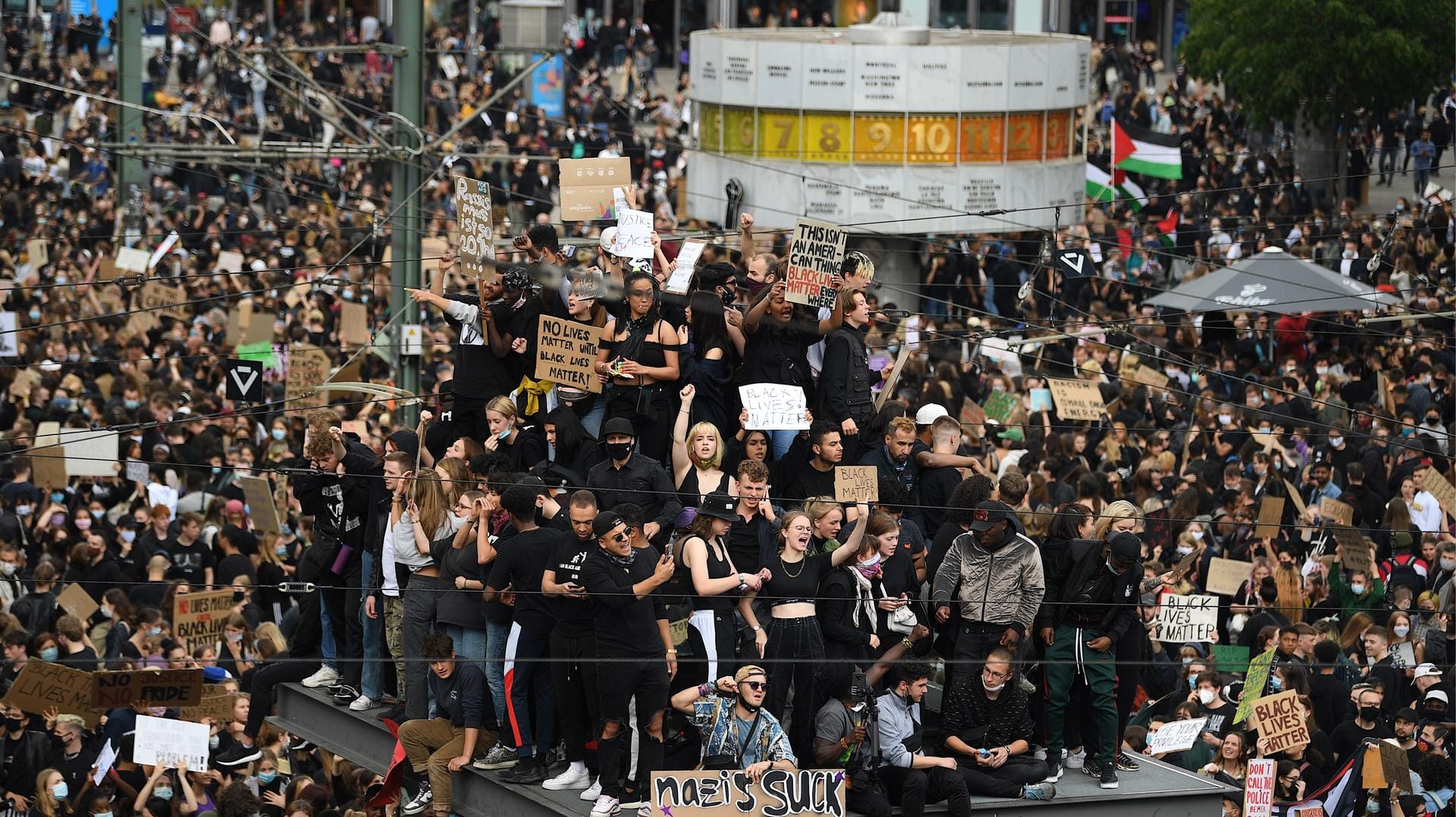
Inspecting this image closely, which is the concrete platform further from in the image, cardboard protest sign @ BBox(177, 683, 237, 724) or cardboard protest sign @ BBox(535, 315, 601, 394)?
cardboard protest sign @ BBox(535, 315, 601, 394)

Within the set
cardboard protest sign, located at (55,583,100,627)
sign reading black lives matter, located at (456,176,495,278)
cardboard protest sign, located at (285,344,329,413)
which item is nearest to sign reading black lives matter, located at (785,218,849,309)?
sign reading black lives matter, located at (456,176,495,278)

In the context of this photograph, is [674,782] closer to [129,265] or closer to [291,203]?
[129,265]

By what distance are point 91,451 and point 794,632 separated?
34.0ft

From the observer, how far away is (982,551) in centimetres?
1374

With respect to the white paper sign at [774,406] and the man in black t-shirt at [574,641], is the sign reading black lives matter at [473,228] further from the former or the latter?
the man in black t-shirt at [574,641]

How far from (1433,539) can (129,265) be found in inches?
692

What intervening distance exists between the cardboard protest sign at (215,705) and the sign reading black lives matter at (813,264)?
4.98 meters

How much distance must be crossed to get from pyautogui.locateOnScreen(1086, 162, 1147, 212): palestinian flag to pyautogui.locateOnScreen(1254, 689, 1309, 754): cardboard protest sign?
20685mm

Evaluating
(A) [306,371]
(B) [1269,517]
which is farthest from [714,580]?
(A) [306,371]

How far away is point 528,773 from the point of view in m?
13.6

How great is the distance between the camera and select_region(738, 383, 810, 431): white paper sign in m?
14.5

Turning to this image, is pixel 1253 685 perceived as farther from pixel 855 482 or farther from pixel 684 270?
pixel 684 270

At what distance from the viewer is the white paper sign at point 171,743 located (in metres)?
15.4

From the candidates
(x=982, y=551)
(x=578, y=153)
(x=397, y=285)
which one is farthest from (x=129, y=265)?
(x=982, y=551)
